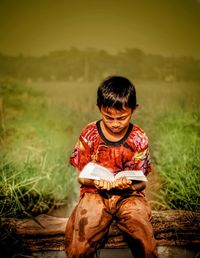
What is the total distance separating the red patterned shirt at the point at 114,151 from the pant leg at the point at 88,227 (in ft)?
0.47

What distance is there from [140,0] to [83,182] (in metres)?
2.38

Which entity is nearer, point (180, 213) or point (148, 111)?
point (180, 213)

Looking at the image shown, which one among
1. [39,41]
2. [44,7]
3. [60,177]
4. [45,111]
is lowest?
[60,177]

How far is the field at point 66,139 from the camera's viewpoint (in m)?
3.06

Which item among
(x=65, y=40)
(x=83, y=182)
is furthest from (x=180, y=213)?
(x=65, y=40)

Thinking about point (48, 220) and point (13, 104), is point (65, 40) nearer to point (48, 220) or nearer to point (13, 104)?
point (13, 104)

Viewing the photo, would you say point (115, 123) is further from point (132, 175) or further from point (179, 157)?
point (179, 157)

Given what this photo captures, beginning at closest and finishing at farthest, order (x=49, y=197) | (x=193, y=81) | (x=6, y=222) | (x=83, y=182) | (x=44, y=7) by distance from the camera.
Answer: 1. (x=83, y=182)
2. (x=6, y=222)
3. (x=49, y=197)
4. (x=44, y=7)
5. (x=193, y=81)

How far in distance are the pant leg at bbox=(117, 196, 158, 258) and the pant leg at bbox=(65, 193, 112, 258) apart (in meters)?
0.10

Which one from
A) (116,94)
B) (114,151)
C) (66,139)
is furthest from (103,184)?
(66,139)

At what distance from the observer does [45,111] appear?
4.15m

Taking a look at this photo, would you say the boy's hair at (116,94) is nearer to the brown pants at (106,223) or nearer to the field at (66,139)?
the brown pants at (106,223)

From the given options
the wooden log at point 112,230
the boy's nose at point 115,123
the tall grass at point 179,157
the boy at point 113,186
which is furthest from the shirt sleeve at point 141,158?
the tall grass at point 179,157

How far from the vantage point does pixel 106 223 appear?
88.2 inches
